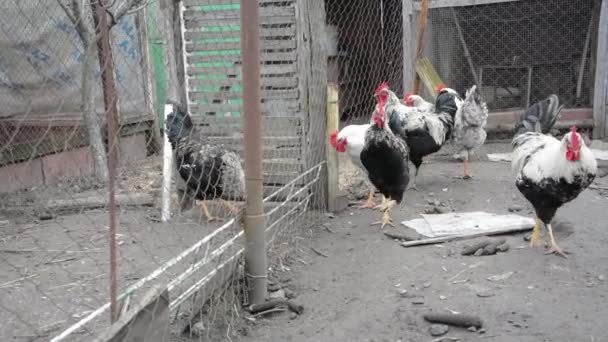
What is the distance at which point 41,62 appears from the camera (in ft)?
19.9

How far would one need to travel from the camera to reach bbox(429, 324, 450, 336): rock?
2635 mm

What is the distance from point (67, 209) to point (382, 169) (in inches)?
108

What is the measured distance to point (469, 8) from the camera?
7.85 m

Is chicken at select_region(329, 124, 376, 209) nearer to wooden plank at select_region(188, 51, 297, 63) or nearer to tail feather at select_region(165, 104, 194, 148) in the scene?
wooden plank at select_region(188, 51, 297, 63)

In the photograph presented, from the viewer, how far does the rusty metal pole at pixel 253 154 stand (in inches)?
103

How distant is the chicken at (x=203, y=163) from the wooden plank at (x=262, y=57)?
50cm

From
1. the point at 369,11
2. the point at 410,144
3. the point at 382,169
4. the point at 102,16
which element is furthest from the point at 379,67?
the point at 102,16

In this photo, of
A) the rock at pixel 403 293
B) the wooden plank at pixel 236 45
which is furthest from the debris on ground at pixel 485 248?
the wooden plank at pixel 236 45

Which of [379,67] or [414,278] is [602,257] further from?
[379,67]

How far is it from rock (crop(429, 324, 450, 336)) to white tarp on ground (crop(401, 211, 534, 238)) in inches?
51.3

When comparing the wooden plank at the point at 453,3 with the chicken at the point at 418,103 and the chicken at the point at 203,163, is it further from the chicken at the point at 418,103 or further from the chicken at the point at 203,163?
the chicken at the point at 203,163

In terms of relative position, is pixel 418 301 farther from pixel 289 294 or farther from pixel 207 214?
pixel 207 214

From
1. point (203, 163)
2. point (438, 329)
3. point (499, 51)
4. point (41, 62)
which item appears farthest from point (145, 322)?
point (499, 51)

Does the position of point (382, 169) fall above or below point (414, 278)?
above
